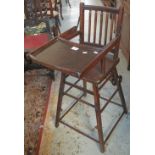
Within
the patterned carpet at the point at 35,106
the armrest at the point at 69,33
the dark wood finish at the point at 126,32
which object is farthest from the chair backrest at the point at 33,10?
the armrest at the point at 69,33

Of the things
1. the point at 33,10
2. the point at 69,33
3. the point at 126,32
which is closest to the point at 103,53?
the point at 69,33

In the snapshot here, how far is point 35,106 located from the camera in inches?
90.5

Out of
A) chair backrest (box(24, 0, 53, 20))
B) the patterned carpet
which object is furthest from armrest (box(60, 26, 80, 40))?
chair backrest (box(24, 0, 53, 20))

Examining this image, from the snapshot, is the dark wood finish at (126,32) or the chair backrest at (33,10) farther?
the chair backrest at (33,10)

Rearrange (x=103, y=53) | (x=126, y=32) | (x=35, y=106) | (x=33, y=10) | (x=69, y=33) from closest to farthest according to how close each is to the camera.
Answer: (x=103, y=53) → (x=69, y=33) → (x=35, y=106) → (x=126, y=32) → (x=33, y=10)

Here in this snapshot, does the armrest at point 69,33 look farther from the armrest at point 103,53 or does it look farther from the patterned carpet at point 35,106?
the patterned carpet at point 35,106

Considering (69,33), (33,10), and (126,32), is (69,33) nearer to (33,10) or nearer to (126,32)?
(126,32)

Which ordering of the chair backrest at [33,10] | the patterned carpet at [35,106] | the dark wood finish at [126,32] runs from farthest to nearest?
the chair backrest at [33,10] → the dark wood finish at [126,32] → the patterned carpet at [35,106]

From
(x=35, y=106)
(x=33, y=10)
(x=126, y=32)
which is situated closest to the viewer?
(x=35, y=106)

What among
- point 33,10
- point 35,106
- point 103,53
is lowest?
point 35,106

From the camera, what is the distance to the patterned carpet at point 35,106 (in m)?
1.92

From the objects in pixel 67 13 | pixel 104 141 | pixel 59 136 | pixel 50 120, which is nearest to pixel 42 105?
pixel 50 120

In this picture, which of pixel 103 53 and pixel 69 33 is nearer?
pixel 103 53
